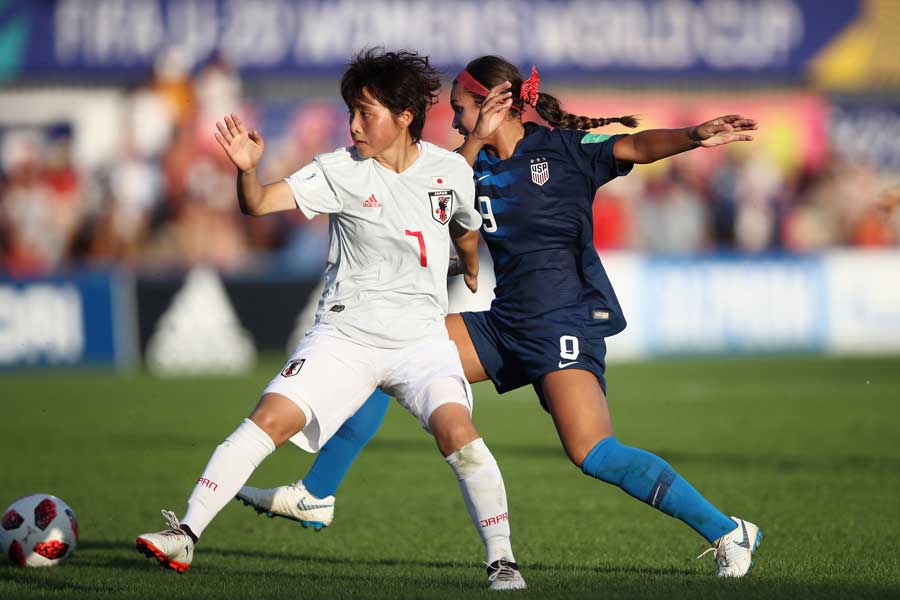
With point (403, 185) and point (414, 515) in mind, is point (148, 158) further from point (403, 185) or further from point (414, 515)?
point (403, 185)

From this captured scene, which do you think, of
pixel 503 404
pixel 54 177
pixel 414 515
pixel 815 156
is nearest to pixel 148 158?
pixel 54 177

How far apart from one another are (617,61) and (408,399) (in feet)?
69.0

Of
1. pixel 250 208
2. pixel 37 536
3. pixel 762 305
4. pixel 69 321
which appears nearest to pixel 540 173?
pixel 250 208

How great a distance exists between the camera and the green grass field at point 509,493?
606 centimetres

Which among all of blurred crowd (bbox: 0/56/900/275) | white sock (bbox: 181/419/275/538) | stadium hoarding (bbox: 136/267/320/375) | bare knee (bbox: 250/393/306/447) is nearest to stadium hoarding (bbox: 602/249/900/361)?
blurred crowd (bbox: 0/56/900/275)

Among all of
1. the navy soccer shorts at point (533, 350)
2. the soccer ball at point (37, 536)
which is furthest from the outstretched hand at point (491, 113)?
the soccer ball at point (37, 536)

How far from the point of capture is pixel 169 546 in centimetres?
519

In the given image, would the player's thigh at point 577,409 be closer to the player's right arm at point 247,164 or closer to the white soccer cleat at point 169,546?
the player's right arm at point 247,164

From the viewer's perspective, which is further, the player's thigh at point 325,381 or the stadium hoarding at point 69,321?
the stadium hoarding at point 69,321

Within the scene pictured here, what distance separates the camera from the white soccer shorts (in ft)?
18.5

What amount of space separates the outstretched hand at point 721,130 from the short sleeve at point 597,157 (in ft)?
1.59

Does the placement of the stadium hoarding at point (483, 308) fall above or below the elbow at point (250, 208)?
below

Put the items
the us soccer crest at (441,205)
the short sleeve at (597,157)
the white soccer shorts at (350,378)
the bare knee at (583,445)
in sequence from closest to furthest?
the white soccer shorts at (350,378) → the us soccer crest at (441,205) → the bare knee at (583,445) → the short sleeve at (597,157)

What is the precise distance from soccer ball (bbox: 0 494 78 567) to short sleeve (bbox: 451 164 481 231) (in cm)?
245
